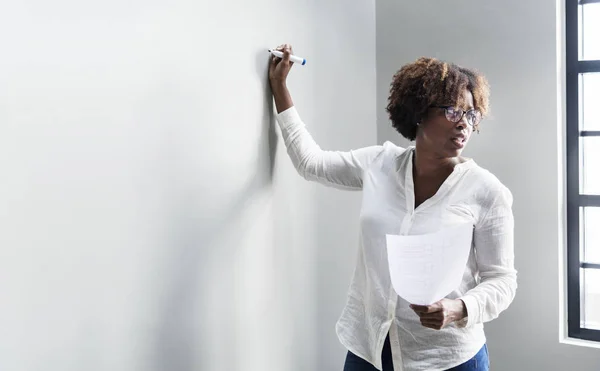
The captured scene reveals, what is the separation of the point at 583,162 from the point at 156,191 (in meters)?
1.74

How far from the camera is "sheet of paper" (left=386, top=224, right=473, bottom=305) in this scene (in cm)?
109

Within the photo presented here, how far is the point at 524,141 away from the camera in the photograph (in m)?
2.10

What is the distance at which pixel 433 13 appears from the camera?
7.22 ft

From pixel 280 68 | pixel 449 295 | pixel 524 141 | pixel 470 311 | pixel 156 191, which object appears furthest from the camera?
pixel 524 141

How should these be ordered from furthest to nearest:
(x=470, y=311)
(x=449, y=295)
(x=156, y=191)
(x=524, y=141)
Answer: (x=524, y=141), (x=449, y=295), (x=470, y=311), (x=156, y=191)

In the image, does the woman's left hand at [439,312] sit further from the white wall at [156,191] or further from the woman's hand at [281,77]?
the woman's hand at [281,77]

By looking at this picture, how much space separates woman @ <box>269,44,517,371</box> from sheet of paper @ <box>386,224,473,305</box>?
14 centimetres

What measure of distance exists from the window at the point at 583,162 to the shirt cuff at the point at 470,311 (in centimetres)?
113

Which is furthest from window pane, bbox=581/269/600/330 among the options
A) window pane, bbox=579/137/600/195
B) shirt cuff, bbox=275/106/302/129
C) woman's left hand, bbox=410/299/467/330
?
shirt cuff, bbox=275/106/302/129

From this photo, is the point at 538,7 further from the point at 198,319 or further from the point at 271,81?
the point at 198,319

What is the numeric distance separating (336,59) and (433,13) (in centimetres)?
58

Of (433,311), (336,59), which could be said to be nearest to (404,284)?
(433,311)

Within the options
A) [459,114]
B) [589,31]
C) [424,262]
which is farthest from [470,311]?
[589,31]

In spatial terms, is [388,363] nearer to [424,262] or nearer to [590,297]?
[424,262]
